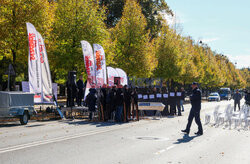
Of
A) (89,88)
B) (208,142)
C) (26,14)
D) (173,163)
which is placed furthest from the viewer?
(26,14)

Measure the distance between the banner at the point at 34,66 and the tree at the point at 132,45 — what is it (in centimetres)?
1661

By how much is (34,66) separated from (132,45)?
18.6 metres

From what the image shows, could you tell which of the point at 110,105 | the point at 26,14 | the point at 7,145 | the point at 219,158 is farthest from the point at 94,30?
the point at 219,158

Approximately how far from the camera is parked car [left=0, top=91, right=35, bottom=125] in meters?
16.2

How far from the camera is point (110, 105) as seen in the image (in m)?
19.0

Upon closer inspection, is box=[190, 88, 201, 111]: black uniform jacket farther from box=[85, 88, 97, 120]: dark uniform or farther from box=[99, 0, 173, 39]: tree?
box=[99, 0, 173, 39]: tree

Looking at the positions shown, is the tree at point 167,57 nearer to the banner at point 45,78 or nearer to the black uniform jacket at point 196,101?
the banner at point 45,78

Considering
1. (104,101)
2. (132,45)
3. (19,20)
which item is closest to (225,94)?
(132,45)

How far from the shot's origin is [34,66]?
19016 mm

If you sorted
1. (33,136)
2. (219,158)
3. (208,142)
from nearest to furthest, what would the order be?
(219,158) < (208,142) < (33,136)

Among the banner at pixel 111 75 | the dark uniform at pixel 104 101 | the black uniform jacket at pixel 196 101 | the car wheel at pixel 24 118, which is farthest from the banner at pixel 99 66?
the black uniform jacket at pixel 196 101

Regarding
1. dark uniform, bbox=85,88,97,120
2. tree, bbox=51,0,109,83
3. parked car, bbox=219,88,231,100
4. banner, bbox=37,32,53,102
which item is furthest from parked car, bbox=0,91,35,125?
parked car, bbox=219,88,231,100

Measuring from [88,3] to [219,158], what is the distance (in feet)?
72.8

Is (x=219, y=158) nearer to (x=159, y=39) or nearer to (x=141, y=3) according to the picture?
(x=159, y=39)
